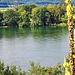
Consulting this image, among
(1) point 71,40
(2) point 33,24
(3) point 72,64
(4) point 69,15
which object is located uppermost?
(4) point 69,15

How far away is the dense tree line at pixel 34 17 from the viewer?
130 ft

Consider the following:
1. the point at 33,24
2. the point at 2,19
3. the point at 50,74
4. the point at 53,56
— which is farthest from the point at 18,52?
the point at 2,19

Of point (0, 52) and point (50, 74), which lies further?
point (0, 52)

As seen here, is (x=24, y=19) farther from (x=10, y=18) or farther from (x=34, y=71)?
(x=34, y=71)

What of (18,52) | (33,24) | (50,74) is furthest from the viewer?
(33,24)

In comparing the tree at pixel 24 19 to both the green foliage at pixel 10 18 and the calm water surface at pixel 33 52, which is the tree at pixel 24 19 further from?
the calm water surface at pixel 33 52

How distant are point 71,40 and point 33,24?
37839 millimetres

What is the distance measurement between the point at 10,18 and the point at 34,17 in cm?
348

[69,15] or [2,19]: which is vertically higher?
[69,15]

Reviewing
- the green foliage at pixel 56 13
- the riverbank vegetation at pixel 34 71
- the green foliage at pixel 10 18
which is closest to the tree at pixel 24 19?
the green foliage at pixel 10 18

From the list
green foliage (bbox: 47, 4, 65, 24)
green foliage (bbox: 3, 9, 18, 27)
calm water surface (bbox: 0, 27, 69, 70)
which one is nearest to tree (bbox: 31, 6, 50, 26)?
green foliage (bbox: 47, 4, 65, 24)

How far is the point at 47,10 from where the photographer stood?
4075 cm

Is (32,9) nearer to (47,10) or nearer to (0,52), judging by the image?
(47,10)

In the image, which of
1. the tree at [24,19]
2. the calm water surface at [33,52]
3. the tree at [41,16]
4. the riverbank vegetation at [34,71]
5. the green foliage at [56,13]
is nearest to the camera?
the riverbank vegetation at [34,71]
